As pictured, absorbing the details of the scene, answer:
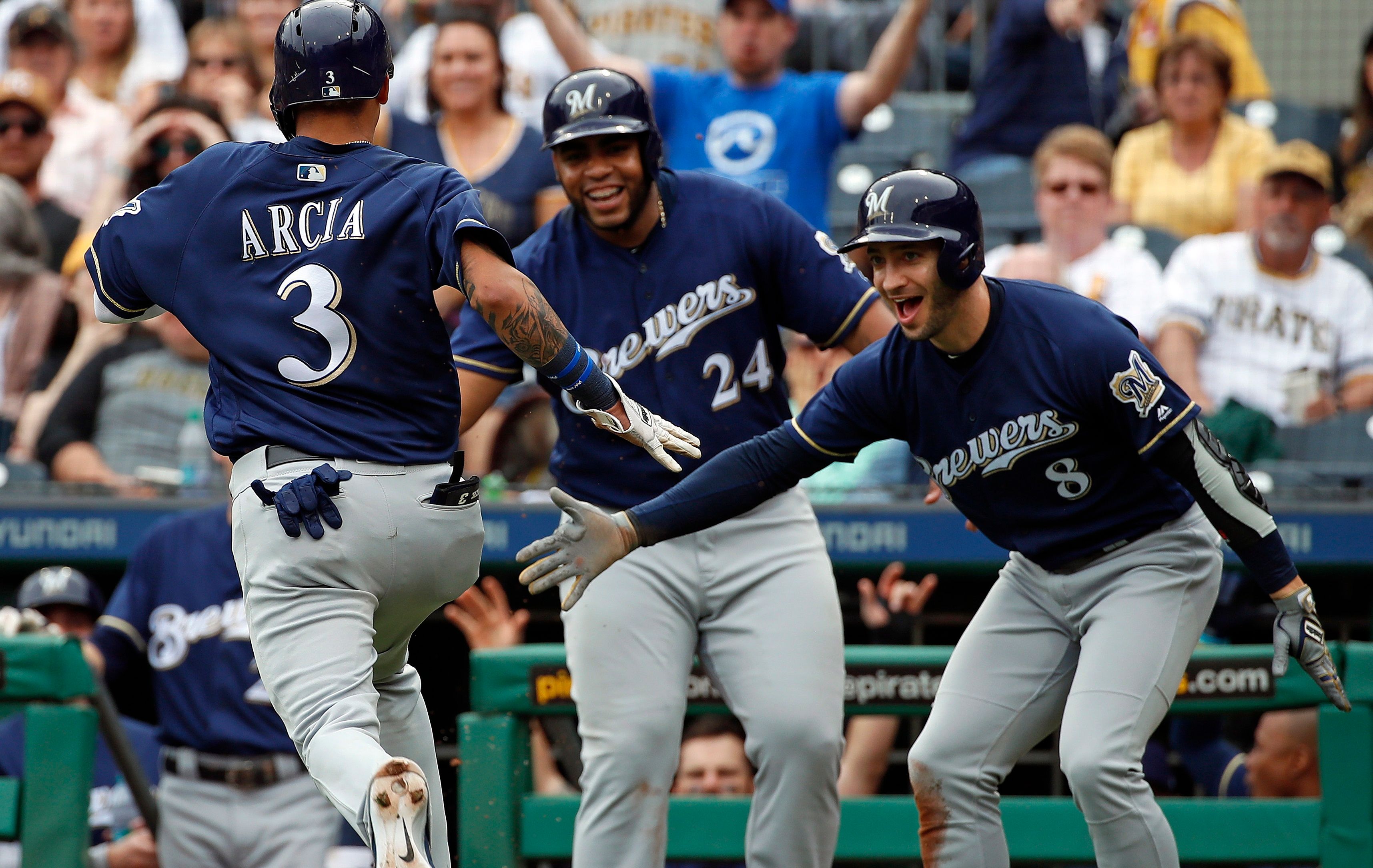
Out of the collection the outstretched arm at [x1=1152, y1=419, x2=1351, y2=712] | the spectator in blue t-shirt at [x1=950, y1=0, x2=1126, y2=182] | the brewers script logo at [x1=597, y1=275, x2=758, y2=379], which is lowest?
the outstretched arm at [x1=1152, y1=419, x2=1351, y2=712]

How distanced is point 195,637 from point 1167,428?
363cm

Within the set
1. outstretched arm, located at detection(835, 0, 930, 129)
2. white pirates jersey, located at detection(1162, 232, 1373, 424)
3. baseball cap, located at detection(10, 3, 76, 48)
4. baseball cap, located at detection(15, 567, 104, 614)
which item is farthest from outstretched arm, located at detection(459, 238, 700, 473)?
baseball cap, located at detection(10, 3, 76, 48)

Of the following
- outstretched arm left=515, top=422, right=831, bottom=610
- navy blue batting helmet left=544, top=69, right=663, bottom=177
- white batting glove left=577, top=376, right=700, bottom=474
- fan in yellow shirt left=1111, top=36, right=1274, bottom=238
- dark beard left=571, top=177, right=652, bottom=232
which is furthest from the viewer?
fan in yellow shirt left=1111, top=36, right=1274, bottom=238

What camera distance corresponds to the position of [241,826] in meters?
5.55

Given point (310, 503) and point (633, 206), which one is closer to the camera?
point (310, 503)

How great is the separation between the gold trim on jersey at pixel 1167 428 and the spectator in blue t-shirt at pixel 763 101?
135 inches

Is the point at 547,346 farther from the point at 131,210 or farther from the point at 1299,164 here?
the point at 1299,164

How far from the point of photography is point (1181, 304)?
687cm

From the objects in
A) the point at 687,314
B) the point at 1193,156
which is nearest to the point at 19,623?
the point at 687,314

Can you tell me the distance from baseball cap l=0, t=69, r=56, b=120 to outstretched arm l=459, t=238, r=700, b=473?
223 inches

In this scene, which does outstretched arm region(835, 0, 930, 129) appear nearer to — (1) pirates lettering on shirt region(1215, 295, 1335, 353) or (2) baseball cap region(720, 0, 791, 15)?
(2) baseball cap region(720, 0, 791, 15)

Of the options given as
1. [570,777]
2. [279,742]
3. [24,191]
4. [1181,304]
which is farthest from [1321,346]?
[24,191]

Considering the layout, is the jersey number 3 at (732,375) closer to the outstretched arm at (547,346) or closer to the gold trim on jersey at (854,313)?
the gold trim on jersey at (854,313)

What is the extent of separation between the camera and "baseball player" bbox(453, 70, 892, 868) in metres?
4.04
